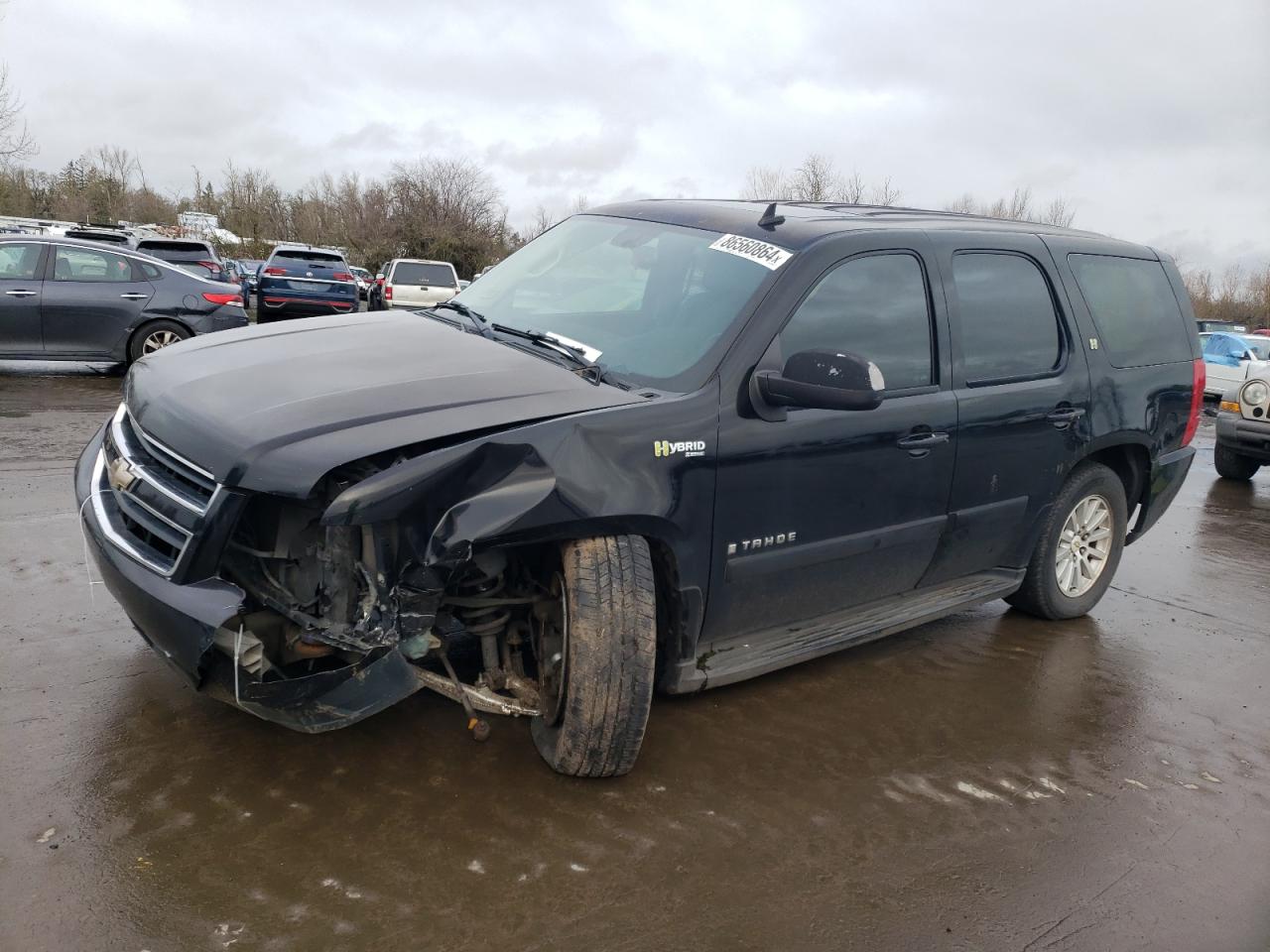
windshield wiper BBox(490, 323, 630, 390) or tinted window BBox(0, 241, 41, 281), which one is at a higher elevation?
tinted window BBox(0, 241, 41, 281)

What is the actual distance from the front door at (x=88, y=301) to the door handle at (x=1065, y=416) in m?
9.63

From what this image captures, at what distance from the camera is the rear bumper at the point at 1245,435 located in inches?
381

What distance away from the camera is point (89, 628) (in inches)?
157

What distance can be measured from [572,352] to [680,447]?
64cm

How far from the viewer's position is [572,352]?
3576mm

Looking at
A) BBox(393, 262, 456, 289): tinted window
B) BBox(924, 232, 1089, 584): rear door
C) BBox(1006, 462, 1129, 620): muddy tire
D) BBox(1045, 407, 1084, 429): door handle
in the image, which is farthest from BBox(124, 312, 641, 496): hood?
BBox(393, 262, 456, 289): tinted window

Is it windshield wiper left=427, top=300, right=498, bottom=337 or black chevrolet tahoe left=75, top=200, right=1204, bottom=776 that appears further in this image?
windshield wiper left=427, top=300, right=498, bottom=337

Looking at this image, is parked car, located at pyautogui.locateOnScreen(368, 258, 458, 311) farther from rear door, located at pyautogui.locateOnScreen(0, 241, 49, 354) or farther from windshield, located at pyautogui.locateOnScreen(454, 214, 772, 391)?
windshield, located at pyautogui.locateOnScreen(454, 214, 772, 391)

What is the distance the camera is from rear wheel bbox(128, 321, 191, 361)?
35.0 ft

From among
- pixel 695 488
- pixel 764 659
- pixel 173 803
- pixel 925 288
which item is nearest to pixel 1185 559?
pixel 925 288

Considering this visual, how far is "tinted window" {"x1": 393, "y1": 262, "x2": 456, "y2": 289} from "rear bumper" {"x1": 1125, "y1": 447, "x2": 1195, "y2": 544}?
18334 millimetres

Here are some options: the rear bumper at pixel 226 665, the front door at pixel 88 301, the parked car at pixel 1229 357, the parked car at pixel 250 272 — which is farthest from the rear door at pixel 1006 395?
the parked car at pixel 250 272

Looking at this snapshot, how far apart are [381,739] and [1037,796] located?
230 cm

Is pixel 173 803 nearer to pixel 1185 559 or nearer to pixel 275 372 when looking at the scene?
pixel 275 372
